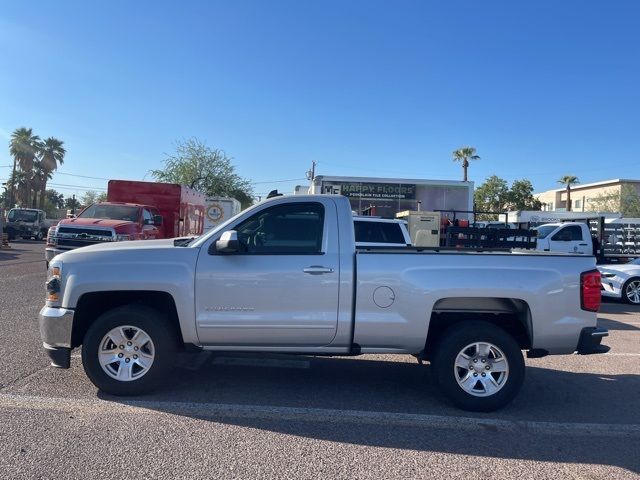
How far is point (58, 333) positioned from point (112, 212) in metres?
9.91

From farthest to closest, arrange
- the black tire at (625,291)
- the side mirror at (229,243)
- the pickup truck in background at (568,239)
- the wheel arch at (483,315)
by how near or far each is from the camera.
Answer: the pickup truck in background at (568,239) < the black tire at (625,291) < the wheel arch at (483,315) < the side mirror at (229,243)

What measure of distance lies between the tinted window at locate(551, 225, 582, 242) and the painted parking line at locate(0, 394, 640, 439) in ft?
45.3

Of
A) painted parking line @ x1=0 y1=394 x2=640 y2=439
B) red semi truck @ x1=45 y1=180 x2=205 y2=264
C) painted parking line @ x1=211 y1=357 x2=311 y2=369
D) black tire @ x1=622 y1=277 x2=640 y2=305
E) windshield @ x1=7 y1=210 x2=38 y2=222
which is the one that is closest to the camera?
painted parking line @ x1=0 y1=394 x2=640 y2=439

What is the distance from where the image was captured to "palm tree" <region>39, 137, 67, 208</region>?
189 ft

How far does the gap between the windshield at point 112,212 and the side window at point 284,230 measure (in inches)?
386

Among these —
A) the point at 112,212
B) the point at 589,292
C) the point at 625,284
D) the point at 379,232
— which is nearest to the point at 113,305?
the point at 589,292

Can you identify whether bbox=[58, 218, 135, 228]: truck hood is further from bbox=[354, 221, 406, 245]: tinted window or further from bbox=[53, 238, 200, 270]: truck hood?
bbox=[53, 238, 200, 270]: truck hood

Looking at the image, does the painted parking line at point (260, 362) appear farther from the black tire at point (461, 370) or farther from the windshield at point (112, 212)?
the windshield at point (112, 212)

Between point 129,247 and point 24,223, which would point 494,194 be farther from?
point 129,247

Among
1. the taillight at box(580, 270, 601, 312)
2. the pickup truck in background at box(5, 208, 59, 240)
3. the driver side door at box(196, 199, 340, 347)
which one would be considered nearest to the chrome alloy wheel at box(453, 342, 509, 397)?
the taillight at box(580, 270, 601, 312)

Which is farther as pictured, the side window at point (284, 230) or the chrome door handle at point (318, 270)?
the side window at point (284, 230)

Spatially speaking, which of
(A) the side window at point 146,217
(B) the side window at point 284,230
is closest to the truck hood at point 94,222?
(A) the side window at point 146,217

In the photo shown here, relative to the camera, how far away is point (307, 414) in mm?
4980

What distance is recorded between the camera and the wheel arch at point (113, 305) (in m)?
5.32
